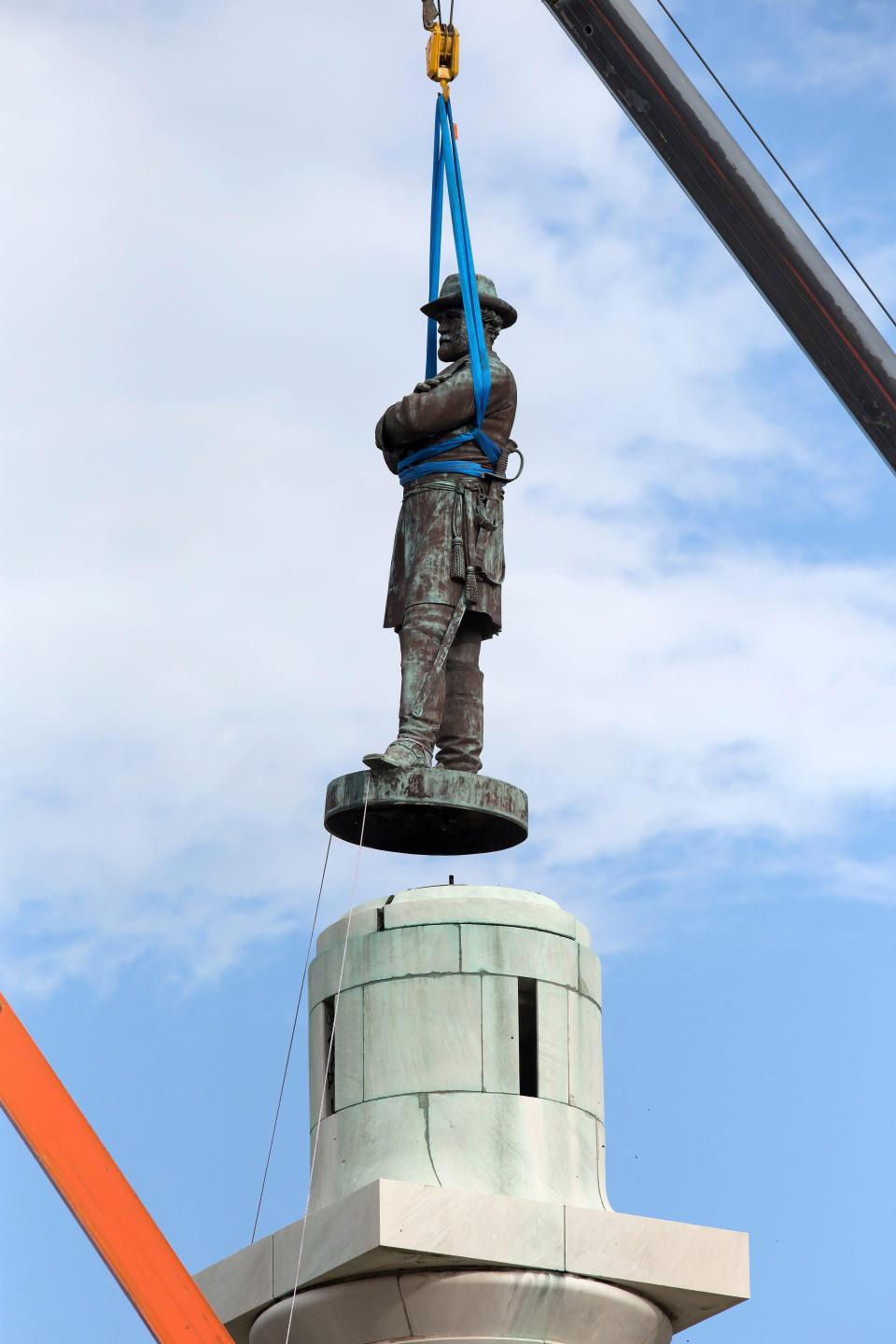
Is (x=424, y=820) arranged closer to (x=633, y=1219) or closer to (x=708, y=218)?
(x=633, y=1219)

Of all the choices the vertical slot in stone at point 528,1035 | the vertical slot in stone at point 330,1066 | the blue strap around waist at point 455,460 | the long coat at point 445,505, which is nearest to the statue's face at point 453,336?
the long coat at point 445,505

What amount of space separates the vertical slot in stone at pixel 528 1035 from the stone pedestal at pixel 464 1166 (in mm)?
16

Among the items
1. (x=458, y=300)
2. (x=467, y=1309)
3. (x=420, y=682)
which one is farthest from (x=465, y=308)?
(x=467, y=1309)

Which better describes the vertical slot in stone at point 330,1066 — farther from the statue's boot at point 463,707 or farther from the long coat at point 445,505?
the long coat at point 445,505

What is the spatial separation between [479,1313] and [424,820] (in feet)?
13.0

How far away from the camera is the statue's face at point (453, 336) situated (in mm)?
24984

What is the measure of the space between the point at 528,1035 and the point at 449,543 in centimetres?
397

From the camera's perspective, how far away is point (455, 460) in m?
24.8

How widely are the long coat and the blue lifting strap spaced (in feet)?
0.19

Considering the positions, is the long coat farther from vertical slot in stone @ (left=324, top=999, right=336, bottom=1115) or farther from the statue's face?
vertical slot in stone @ (left=324, top=999, right=336, bottom=1115)

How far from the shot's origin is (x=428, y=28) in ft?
83.6

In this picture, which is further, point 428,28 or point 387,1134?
point 428,28

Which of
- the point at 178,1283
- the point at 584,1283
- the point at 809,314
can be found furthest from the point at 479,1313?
the point at 809,314

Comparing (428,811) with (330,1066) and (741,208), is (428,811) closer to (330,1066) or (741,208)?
(330,1066)
